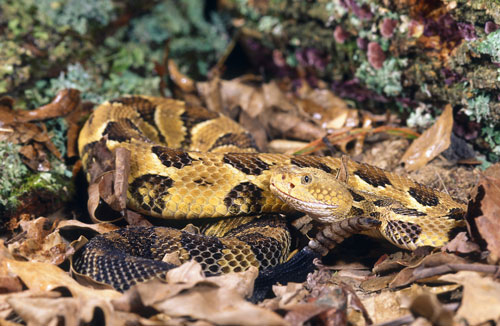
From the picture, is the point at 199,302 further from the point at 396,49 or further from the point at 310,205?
the point at 396,49

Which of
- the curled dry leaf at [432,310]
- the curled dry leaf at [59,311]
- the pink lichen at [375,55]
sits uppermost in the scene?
the pink lichen at [375,55]

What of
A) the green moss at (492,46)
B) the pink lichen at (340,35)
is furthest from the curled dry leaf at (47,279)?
the pink lichen at (340,35)

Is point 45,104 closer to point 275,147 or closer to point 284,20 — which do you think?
point 275,147

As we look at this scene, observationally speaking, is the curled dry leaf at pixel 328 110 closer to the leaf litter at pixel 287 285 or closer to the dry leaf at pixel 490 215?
the leaf litter at pixel 287 285

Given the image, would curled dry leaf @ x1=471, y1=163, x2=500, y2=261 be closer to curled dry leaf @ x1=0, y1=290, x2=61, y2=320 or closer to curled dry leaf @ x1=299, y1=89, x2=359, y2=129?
curled dry leaf @ x1=299, y1=89, x2=359, y2=129

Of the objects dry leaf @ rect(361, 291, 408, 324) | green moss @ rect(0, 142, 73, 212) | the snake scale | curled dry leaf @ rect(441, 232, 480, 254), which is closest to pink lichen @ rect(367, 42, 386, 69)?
the snake scale

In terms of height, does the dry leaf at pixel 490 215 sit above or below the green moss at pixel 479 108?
below

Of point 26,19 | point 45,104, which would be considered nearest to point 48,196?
point 45,104
